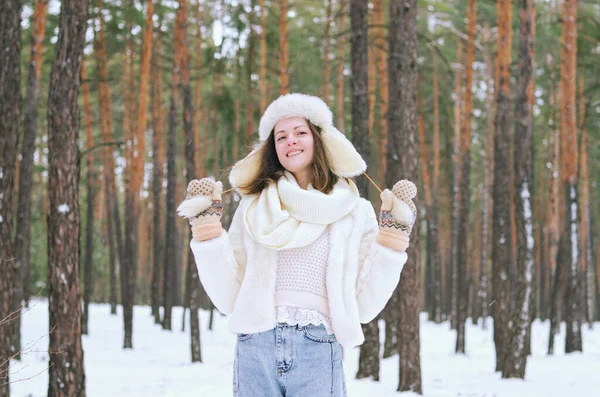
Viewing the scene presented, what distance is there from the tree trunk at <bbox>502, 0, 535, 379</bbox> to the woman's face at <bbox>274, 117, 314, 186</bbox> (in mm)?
9077

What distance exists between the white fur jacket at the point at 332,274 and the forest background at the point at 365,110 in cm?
72

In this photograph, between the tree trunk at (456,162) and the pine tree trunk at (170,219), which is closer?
the pine tree trunk at (170,219)

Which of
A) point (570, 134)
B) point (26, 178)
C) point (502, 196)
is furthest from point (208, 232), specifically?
point (570, 134)

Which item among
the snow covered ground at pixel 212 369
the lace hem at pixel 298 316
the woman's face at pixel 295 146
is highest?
the woman's face at pixel 295 146

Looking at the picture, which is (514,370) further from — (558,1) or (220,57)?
(558,1)

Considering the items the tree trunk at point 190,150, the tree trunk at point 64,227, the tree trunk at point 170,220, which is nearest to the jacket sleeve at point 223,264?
the tree trunk at point 64,227

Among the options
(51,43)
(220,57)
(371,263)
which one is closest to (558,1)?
(220,57)

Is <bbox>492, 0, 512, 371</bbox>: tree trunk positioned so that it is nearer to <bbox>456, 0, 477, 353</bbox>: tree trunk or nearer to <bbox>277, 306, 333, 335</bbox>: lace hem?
<bbox>456, 0, 477, 353</bbox>: tree trunk

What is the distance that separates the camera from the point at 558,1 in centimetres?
2441

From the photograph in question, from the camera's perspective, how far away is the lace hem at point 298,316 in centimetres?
309

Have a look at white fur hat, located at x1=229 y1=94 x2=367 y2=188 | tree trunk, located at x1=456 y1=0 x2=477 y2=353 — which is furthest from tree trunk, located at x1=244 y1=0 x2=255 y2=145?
white fur hat, located at x1=229 y1=94 x2=367 y2=188

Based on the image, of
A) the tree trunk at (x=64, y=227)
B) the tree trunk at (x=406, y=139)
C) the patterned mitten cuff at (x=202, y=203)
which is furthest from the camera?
the tree trunk at (x=406, y=139)

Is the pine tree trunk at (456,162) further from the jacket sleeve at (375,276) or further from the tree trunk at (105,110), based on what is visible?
the jacket sleeve at (375,276)

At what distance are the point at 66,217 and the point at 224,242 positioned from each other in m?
3.99
